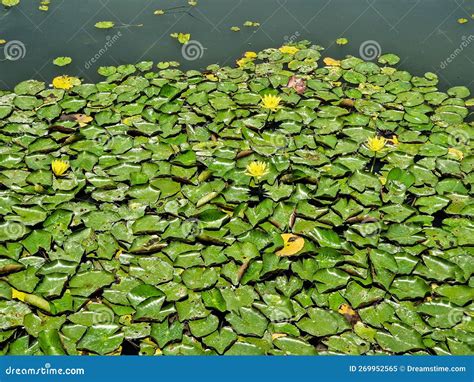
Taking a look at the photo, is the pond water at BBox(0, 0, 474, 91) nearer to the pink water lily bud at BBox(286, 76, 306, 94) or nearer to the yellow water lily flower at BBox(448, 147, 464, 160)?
the pink water lily bud at BBox(286, 76, 306, 94)

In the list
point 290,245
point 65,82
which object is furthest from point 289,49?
point 290,245

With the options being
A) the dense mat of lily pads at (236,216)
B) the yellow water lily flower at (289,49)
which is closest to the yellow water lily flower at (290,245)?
the dense mat of lily pads at (236,216)

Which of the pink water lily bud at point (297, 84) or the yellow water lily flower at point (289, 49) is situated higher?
the yellow water lily flower at point (289, 49)

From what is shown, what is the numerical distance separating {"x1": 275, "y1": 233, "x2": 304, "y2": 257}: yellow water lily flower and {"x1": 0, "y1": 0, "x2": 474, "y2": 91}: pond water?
6.26ft

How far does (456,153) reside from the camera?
3090mm

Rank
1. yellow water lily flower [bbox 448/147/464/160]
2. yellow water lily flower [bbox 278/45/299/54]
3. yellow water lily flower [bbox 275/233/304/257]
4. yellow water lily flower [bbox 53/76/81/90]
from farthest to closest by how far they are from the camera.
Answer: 1. yellow water lily flower [bbox 278/45/299/54]
2. yellow water lily flower [bbox 53/76/81/90]
3. yellow water lily flower [bbox 448/147/464/160]
4. yellow water lily flower [bbox 275/233/304/257]

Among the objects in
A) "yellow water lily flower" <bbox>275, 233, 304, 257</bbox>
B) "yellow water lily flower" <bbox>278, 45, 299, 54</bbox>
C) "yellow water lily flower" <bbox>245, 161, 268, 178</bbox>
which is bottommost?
"yellow water lily flower" <bbox>275, 233, 304, 257</bbox>

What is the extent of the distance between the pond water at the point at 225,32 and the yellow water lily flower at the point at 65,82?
0.11m

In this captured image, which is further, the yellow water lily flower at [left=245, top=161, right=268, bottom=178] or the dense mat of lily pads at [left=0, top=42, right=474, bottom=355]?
the yellow water lily flower at [left=245, top=161, right=268, bottom=178]

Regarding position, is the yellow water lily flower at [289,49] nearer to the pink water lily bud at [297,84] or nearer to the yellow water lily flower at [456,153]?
the pink water lily bud at [297,84]

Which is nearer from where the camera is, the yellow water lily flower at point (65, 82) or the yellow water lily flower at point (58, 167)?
the yellow water lily flower at point (58, 167)

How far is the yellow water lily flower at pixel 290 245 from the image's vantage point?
250cm

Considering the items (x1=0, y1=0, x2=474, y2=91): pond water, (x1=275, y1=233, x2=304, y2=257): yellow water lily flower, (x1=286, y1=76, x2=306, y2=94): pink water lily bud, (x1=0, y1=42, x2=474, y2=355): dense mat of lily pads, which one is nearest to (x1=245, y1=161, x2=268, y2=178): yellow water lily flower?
(x1=0, y1=42, x2=474, y2=355): dense mat of lily pads

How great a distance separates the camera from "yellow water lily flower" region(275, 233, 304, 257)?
250 cm
